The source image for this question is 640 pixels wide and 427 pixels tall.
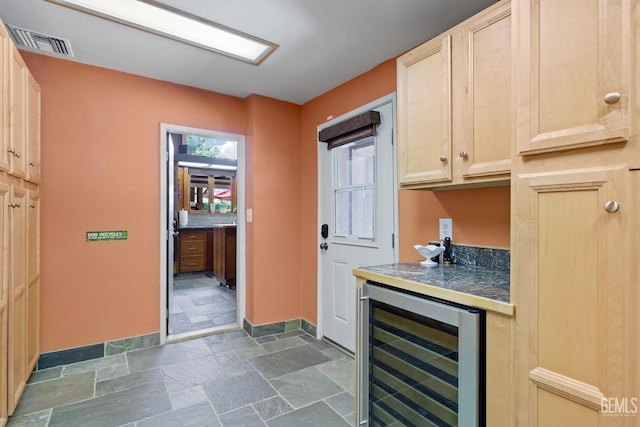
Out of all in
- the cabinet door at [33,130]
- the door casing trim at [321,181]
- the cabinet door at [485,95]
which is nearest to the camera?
the cabinet door at [485,95]

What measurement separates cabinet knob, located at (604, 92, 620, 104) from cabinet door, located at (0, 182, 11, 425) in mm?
2609

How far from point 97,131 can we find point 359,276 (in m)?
2.59

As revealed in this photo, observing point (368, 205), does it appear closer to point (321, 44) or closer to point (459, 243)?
point (459, 243)

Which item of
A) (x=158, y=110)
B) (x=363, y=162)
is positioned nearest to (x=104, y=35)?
(x=158, y=110)

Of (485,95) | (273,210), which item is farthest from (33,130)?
(485,95)

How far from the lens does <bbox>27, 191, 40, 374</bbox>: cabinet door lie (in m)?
2.27

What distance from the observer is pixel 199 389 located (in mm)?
2324

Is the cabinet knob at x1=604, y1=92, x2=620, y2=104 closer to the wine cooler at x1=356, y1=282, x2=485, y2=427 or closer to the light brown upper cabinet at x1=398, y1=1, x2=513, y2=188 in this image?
the light brown upper cabinet at x1=398, y1=1, x2=513, y2=188

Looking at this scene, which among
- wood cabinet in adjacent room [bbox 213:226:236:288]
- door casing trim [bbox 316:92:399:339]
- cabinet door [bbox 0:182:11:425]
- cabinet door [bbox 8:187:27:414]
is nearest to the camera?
cabinet door [bbox 0:182:11:425]

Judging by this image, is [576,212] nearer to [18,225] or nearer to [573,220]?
[573,220]

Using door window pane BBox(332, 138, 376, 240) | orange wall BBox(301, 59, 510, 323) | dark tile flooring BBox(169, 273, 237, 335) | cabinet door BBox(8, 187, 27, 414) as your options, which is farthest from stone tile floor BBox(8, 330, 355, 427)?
door window pane BBox(332, 138, 376, 240)

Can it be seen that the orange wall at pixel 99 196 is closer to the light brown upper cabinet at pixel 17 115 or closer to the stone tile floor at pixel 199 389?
the stone tile floor at pixel 199 389

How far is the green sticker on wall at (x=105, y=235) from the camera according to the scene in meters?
2.79

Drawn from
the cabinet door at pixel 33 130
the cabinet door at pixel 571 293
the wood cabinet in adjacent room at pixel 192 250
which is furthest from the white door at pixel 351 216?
the wood cabinet in adjacent room at pixel 192 250
